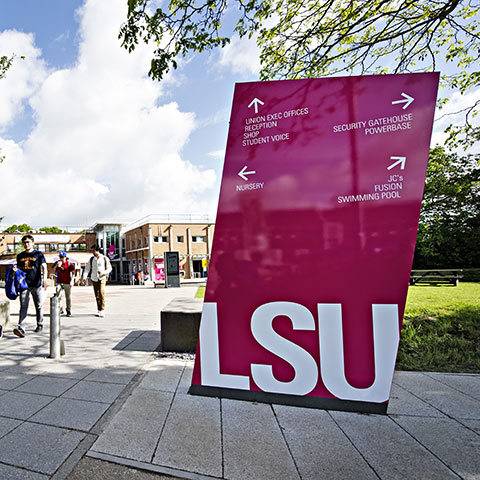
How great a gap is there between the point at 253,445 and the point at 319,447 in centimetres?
50

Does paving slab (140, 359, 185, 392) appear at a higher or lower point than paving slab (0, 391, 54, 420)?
lower

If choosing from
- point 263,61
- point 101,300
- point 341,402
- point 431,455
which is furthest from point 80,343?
point 263,61

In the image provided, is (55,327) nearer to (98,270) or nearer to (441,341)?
(98,270)

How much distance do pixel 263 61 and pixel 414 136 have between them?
16.1 ft

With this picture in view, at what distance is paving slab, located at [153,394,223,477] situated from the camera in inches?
Answer: 89.7

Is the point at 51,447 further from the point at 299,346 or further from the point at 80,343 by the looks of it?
the point at 80,343

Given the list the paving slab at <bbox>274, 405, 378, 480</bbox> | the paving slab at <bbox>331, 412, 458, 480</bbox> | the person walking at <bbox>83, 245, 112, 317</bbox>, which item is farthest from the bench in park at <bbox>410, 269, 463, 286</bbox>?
the paving slab at <bbox>274, 405, 378, 480</bbox>

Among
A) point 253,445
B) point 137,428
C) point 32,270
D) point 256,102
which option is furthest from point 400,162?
point 32,270

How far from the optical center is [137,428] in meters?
2.74

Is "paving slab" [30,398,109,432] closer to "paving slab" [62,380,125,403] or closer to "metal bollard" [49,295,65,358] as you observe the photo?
"paving slab" [62,380,125,403]

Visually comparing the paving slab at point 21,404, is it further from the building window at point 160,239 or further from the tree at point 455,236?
the building window at point 160,239

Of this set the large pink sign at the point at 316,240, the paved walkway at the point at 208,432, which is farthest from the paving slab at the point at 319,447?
the large pink sign at the point at 316,240

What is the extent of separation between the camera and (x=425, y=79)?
3.01 meters

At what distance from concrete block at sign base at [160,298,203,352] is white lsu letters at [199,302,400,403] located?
1.66 metres
